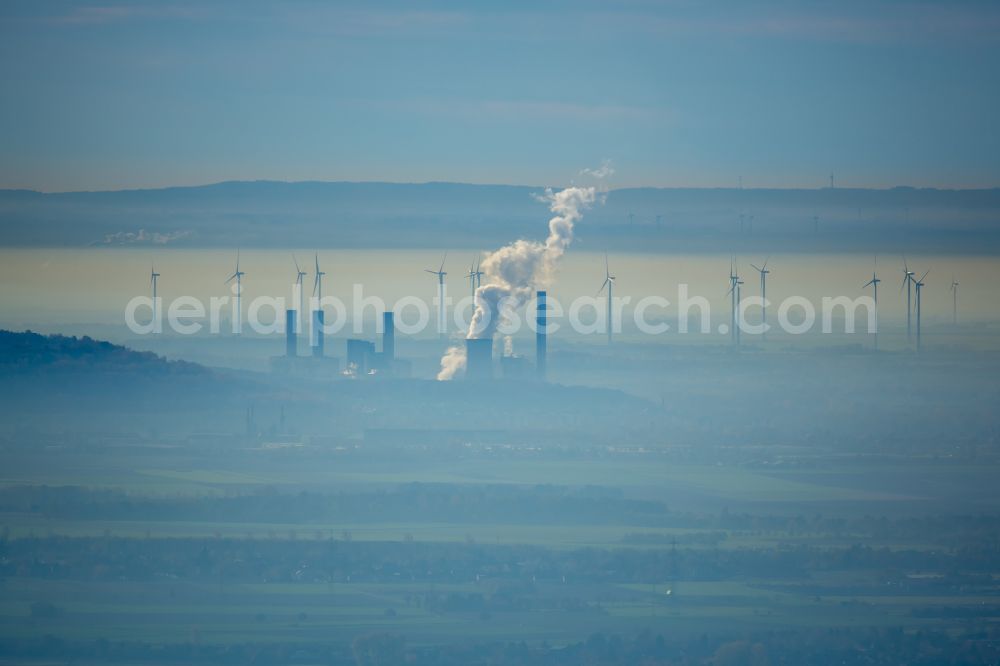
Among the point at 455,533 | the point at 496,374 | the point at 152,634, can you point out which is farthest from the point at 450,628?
the point at 496,374

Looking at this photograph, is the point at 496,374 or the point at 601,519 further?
the point at 496,374

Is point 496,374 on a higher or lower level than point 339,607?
higher

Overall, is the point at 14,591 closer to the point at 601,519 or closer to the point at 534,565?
the point at 534,565

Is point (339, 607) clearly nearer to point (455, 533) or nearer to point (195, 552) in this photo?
point (195, 552)

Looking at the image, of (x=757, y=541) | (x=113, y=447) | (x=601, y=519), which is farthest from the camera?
(x=113, y=447)

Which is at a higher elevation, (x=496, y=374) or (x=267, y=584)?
(x=496, y=374)

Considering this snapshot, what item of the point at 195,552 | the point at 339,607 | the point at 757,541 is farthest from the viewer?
the point at 757,541

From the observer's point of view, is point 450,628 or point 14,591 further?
point 14,591

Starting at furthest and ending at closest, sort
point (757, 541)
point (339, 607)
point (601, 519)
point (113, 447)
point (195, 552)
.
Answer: point (113, 447)
point (601, 519)
point (757, 541)
point (195, 552)
point (339, 607)

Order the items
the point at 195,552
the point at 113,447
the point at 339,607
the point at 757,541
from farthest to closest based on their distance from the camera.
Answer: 1. the point at 113,447
2. the point at 757,541
3. the point at 195,552
4. the point at 339,607
